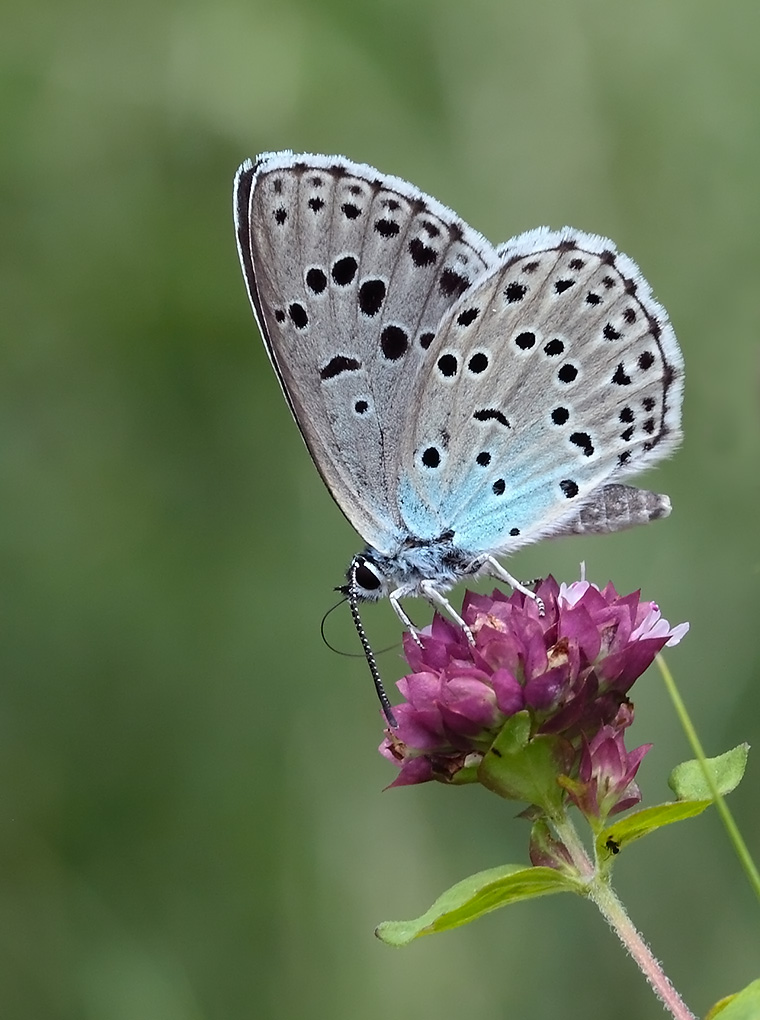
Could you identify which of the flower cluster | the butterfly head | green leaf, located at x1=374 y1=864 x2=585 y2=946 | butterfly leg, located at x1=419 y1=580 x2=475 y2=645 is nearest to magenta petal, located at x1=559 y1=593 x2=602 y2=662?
the flower cluster

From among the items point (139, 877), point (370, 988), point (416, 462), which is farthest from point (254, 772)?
point (416, 462)

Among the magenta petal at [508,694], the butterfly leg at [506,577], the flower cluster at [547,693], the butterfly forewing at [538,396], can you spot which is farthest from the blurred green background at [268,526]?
the magenta petal at [508,694]

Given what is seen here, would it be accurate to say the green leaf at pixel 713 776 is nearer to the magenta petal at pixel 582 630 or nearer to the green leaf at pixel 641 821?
the green leaf at pixel 641 821

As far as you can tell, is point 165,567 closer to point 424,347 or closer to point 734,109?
point 424,347

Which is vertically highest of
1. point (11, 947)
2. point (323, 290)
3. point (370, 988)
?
point (323, 290)

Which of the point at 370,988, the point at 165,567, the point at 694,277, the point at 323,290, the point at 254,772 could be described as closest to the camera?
the point at 323,290

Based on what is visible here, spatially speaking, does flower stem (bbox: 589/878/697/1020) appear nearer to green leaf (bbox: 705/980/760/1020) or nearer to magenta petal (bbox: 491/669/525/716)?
green leaf (bbox: 705/980/760/1020)
